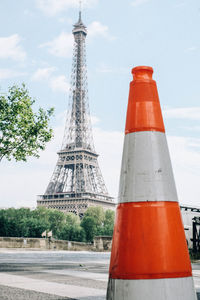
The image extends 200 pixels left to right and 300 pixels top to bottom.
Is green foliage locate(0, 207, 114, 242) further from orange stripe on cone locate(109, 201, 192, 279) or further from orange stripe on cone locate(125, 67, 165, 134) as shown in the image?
orange stripe on cone locate(109, 201, 192, 279)

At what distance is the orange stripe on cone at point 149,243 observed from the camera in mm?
2299

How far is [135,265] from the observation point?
2332mm

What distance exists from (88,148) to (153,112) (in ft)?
269

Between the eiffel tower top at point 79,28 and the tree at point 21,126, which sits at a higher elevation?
the eiffel tower top at point 79,28

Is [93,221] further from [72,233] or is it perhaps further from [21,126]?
[21,126]

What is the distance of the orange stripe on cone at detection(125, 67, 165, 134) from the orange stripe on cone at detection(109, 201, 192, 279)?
22.2 inches

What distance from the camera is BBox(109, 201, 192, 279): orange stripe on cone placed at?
2299 millimetres

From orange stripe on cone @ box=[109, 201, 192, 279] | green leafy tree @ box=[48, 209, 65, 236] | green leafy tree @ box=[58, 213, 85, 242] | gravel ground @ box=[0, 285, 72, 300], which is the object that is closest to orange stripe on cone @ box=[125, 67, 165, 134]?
orange stripe on cone @ box=[109, 201, 192, 279]

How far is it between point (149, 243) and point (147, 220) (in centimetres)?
15

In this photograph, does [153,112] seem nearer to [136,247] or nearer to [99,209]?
[136,247]

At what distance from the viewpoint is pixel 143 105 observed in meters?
2.78

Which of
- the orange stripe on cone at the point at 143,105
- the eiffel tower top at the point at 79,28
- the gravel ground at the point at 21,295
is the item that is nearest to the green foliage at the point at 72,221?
the eiffel tower top at the point at 79,28

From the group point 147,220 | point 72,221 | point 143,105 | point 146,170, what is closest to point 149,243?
point 147,220

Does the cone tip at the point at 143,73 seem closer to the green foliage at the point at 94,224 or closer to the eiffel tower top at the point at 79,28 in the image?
the green foliage at the point at 94,224
